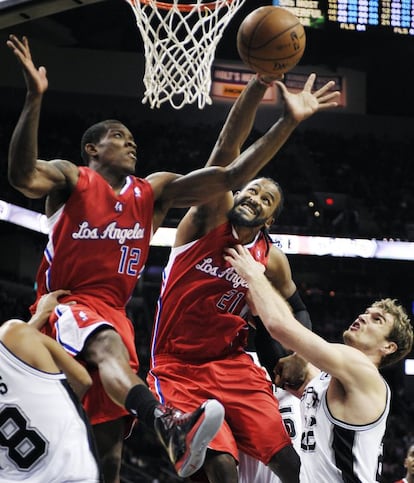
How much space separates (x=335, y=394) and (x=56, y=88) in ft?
41.8

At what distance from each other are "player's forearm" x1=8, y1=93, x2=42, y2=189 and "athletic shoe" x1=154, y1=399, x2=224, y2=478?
1068 millimetres

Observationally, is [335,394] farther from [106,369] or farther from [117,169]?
[117,169]

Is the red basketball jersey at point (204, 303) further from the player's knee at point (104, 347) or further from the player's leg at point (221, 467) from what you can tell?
the player's knee at point (104, 347)

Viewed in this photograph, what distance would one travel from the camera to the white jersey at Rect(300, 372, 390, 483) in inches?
144

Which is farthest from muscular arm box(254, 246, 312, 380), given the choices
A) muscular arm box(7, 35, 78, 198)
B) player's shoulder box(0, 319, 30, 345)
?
player's shoulder box(0, 319, 30, 345)

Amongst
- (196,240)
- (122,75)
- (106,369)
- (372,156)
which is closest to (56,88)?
(122,75)

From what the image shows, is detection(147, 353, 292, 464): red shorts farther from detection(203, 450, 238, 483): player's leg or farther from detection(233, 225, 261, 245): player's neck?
detection(233, 225, 261, 245): player's neck

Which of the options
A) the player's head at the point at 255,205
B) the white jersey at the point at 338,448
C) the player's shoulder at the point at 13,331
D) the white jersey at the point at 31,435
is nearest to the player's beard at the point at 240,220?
the player's head at the point at 255,205

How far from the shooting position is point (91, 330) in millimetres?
3543

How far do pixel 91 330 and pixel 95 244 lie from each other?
417mm

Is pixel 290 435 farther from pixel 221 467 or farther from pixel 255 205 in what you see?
pixel 255 205

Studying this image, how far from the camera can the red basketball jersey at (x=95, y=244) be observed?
377 cm

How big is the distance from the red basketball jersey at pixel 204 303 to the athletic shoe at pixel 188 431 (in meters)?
1.09

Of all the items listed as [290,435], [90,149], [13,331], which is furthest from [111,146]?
[290,435]
